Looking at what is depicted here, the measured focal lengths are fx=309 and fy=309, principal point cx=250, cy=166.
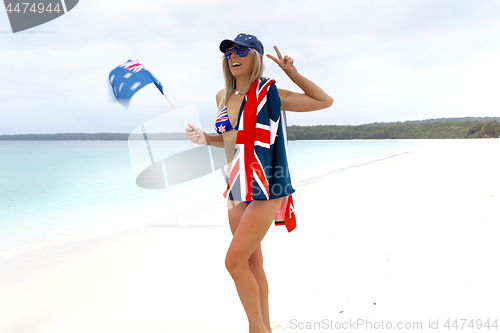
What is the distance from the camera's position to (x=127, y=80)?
80.2 inches

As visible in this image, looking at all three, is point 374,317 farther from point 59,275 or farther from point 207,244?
point 59,275

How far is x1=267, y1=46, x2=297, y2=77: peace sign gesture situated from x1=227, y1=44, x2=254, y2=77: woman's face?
15cm

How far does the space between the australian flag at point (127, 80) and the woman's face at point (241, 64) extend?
Result: 0.53 meters

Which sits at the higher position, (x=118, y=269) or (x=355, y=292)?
(x=118, y=269)

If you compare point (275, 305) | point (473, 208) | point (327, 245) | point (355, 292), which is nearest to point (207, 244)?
point (327, 245)

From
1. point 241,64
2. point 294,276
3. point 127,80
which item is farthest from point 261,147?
point 294,276

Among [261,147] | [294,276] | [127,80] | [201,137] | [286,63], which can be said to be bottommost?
[294,276]

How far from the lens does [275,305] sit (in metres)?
2.67

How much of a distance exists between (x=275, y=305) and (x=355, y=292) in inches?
28.4

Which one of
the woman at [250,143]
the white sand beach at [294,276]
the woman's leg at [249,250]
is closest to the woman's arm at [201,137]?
the woman at [250,143]

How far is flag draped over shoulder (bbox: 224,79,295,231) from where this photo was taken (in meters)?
1.79

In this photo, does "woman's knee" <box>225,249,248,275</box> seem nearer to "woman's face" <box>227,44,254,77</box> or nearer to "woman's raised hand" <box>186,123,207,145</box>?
"woman's raised hand" <box>186,123,207,145</box>

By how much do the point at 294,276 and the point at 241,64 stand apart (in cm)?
221

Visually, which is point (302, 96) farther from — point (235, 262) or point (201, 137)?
point (235, 262)
